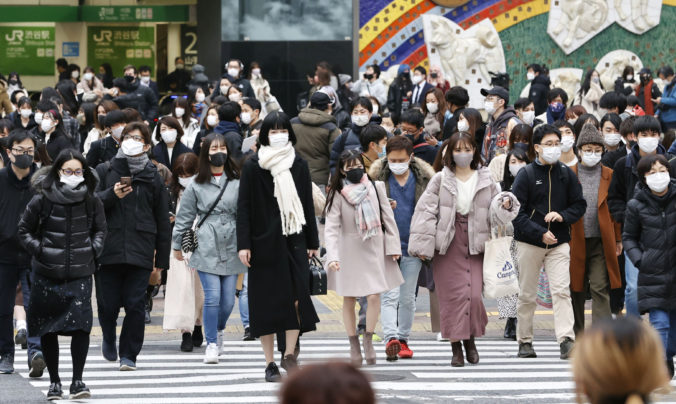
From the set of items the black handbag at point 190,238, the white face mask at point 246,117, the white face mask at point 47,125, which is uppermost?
the white face mask at point 246,117

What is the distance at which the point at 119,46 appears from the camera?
2928 cm

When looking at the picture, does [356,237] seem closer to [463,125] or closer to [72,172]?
[72,172]

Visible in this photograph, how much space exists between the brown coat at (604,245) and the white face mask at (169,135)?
4257 mm

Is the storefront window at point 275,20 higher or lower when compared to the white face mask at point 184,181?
higher

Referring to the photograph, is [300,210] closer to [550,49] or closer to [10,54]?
[550,49]

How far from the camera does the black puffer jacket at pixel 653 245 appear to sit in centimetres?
963

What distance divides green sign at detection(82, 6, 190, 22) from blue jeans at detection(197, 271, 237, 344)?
1720cm

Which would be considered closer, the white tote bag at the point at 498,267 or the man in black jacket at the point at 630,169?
the white tote bag at the point at 498,267

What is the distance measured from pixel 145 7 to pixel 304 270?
62.4 ft

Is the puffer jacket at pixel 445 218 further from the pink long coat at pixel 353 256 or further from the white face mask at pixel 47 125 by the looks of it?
the white face mask at pixel 47 125

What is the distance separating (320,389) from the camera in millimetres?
3004

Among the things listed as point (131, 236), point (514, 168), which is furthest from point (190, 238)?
point (514, 168)

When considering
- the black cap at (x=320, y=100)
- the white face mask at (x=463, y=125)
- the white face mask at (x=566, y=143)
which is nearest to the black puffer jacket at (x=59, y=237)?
the white face mask at (x=566, y=143)

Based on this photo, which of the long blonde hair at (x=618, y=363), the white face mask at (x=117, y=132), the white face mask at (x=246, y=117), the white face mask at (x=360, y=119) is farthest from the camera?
the white face mask at (x=246, y=117)
